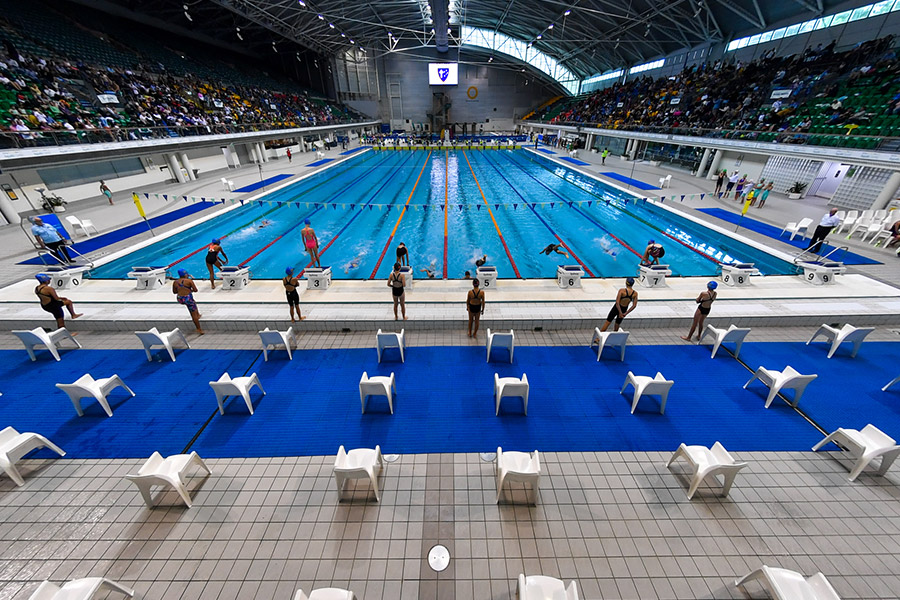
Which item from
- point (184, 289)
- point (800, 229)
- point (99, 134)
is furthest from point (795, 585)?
point (99, 134)

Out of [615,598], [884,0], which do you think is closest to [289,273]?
[615,598]

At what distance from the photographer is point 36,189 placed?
41.1 feet

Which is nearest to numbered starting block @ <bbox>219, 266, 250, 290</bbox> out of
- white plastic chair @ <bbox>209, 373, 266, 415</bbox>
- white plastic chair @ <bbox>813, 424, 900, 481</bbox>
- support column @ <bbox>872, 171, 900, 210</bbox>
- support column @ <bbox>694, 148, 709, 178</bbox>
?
white plastic chair @ <bbox>209, 373, 266, 415</bbox>

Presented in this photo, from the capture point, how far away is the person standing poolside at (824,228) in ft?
28.3

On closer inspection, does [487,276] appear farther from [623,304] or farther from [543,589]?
[543,589]

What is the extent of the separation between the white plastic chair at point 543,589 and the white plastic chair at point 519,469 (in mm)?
802

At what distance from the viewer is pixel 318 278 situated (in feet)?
24.3

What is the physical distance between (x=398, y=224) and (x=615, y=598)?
12266 millimetres

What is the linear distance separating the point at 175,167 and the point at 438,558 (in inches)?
885

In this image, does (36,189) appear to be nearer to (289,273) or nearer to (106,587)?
(289,273)

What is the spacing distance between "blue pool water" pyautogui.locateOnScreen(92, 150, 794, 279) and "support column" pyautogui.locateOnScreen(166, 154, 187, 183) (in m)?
5.80

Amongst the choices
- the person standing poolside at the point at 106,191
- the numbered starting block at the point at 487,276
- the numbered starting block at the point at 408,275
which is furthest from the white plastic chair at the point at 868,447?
the person standing poolside at the point at 106,191

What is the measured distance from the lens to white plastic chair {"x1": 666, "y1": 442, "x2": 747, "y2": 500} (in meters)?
3.29

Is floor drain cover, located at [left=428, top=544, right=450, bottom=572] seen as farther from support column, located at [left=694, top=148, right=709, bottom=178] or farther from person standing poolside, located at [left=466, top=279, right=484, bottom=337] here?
support column, located at [left=694, top=148, right=709, bottom=178]
